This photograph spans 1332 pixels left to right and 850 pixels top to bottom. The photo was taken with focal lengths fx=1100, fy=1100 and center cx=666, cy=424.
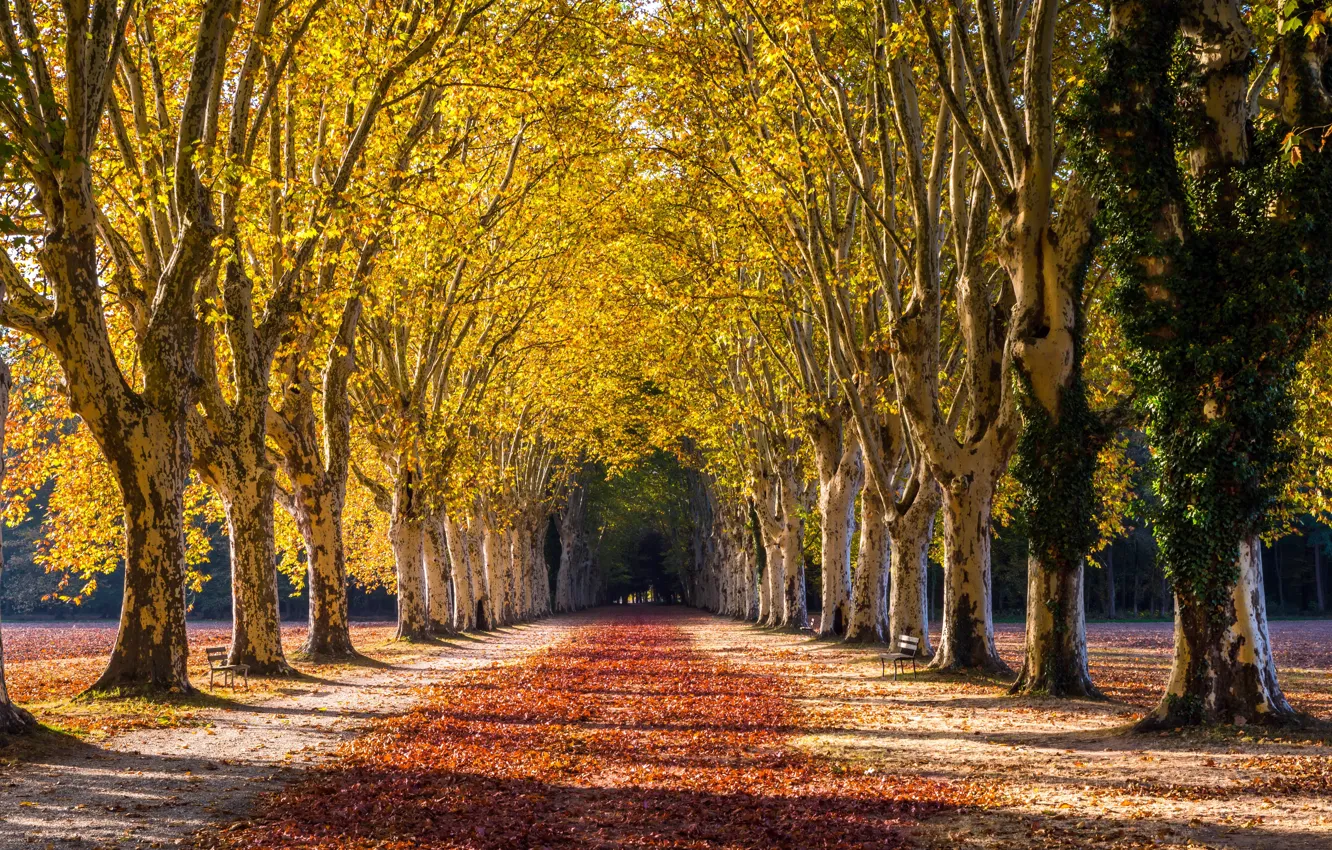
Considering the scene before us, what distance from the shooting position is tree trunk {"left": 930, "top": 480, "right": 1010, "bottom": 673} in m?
18.3

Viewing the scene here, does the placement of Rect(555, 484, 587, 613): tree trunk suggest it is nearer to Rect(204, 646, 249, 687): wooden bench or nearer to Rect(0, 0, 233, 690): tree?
Rect(204, 646, 249, 687): wooden bench

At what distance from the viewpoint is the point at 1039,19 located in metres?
14.1

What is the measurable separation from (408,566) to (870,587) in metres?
13.0

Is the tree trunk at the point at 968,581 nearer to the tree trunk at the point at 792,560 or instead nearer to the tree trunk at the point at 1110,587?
the tree trunk at the point at 792,560

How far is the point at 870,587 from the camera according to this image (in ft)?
91.4

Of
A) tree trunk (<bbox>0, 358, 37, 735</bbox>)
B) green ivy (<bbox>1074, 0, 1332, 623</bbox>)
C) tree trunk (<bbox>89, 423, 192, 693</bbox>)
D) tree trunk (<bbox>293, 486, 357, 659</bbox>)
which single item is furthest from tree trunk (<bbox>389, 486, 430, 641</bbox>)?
green ivy (<bbox>1074, 0, 1332, 623</bbox>)

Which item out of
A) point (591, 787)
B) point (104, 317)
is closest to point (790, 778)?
point (591, 787)

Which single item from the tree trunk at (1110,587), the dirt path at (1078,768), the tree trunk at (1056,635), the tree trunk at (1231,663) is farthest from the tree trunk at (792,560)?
the tree trunk at (1110,587)

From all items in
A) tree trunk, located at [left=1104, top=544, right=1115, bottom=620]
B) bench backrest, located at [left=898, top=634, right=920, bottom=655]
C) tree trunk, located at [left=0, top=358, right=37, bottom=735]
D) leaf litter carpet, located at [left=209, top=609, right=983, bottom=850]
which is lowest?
tree trunk, located at [left=1104, top=544, right=1115, bottom=620]

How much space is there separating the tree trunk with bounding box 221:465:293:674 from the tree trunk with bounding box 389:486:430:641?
10761mm

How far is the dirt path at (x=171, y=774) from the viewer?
8.23 metres

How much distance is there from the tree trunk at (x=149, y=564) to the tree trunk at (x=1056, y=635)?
39.3 ft

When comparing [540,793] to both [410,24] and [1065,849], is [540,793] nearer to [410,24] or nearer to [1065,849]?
[1065,849]

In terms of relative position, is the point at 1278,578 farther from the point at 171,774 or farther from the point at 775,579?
the point at 171,774
